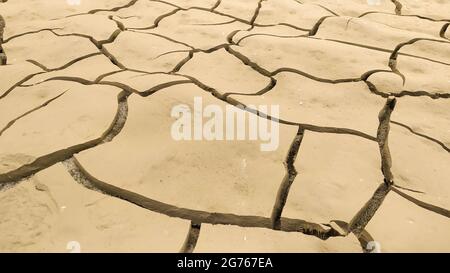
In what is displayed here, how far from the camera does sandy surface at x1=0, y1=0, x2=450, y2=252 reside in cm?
100

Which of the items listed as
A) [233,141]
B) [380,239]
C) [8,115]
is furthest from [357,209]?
[8,115]

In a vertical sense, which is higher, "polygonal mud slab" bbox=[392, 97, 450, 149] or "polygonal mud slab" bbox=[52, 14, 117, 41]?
"polygonal mud slab" bbox=[392, 97, 450, 149]

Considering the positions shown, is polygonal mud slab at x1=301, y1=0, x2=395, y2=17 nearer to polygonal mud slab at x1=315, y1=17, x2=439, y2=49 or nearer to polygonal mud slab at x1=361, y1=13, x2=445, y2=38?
polygonal mud slab at x1=361, y1=13, x2=445, y2=38

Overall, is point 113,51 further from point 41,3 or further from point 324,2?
point 324,2

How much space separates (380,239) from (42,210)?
90cm

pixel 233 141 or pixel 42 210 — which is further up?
pixel 233 141

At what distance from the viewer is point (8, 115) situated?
139cm

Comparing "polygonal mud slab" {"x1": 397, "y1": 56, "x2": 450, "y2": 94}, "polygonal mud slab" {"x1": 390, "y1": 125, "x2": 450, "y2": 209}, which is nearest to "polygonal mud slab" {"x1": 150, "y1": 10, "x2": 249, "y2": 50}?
"polygonal mud slab" {"x1": 397, "y1": 56, "x2": 450, "y2": 94}

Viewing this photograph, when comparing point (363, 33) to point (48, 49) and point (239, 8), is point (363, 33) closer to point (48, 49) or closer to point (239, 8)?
point (239, 8)

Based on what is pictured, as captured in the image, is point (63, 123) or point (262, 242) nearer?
point (262, 242)

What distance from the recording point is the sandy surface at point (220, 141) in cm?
100

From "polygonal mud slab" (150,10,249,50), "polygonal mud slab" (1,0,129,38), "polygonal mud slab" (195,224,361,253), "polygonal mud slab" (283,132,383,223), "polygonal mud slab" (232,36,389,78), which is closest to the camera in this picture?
"polygonal mud slab" (195,224,361,253)

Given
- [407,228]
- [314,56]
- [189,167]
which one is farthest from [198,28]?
Result: [407,228]

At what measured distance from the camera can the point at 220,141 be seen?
129 centimetres
